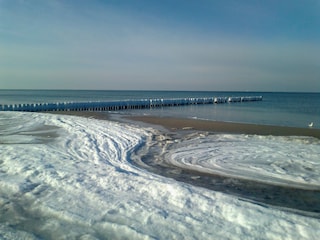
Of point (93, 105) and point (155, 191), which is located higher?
point (93, 105)

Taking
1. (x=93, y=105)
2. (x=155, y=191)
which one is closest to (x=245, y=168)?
(x=155, y=191)

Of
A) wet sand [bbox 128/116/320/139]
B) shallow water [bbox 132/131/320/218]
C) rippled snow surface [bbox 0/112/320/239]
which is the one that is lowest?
wet sand [bbox 128/116/320/139]

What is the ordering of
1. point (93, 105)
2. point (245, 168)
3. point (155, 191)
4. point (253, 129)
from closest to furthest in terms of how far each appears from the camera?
point (155, 191) < point (245, 168) < point (253, 129) < point (93, 105)

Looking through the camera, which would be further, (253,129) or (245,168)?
(253,129)

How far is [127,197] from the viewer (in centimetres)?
657

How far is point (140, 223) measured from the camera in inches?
209

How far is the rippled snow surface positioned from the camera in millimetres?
5051

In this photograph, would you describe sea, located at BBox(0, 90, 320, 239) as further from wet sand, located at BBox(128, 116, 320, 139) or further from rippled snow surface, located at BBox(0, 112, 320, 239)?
wet sand, located at BBox(128, 116, 320, 139)

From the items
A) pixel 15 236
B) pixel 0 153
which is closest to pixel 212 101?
pixel 0 153

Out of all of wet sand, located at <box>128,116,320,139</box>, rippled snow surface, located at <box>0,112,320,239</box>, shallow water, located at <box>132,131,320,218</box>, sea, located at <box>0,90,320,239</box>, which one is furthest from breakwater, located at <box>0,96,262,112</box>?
shallow water, located at <box>132,131,320,218</box>

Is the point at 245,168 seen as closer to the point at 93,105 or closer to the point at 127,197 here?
the point at 127,197

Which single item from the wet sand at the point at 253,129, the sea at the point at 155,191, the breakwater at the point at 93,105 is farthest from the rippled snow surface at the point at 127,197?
the breakwater at the point at 93,105

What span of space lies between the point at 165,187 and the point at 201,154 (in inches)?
191

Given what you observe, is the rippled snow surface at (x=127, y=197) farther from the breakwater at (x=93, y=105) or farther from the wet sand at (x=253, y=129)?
the breakwater at (x=93, y=105)
